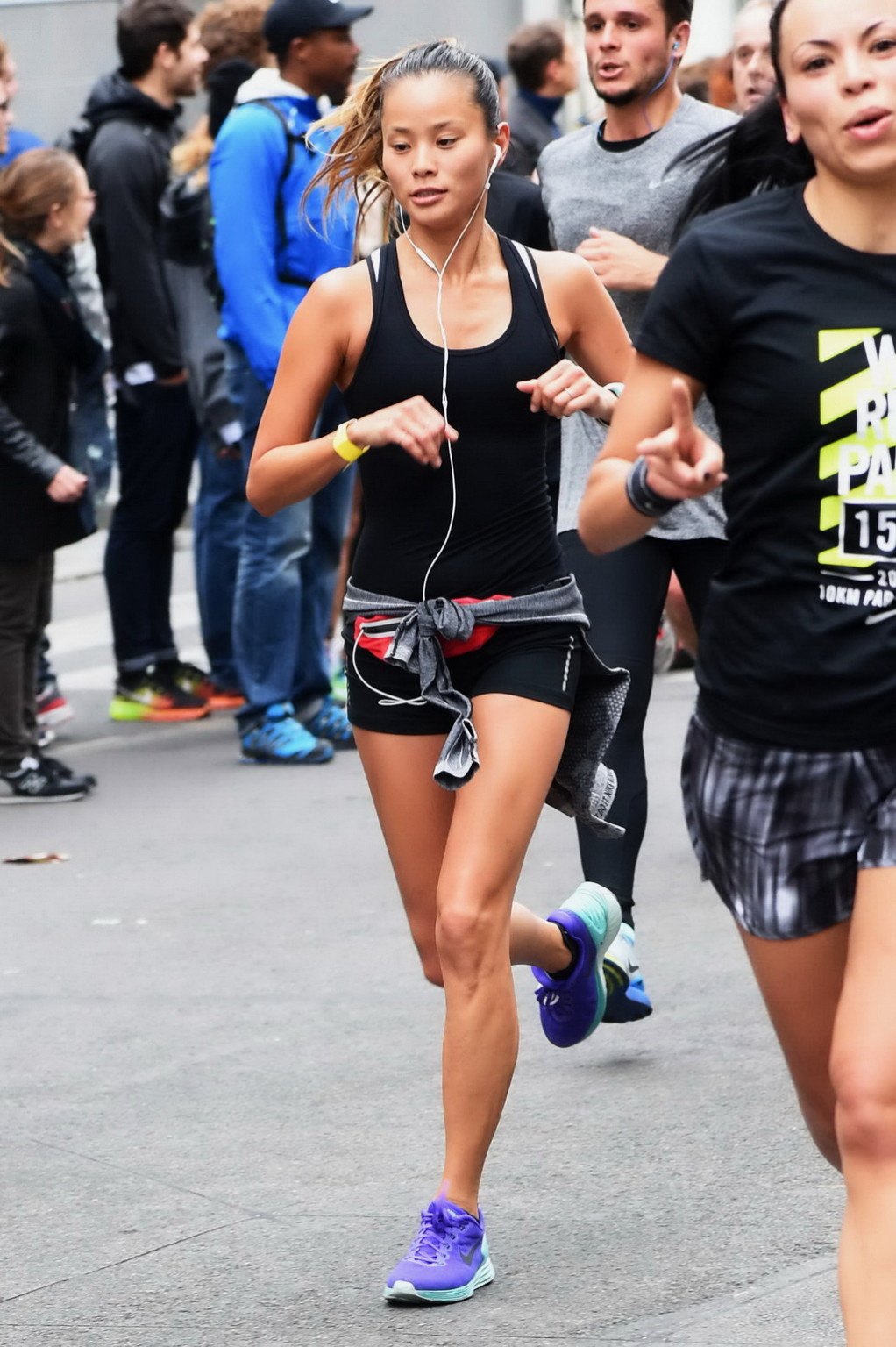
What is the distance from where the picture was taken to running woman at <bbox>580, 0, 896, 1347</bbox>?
275 centimetres

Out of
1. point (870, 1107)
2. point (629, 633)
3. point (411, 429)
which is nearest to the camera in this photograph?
point (870, 1107)

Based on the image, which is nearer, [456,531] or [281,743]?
[456,531]

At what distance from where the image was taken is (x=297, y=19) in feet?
24.5

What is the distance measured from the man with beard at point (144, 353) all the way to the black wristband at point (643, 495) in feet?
19.4

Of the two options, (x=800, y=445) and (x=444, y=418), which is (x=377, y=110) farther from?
(x=800, y=445)

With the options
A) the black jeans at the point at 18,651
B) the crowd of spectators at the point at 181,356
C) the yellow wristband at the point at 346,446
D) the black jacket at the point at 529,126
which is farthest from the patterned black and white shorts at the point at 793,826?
the black jacket at the point at 529,126

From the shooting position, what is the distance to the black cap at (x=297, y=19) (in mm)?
7469

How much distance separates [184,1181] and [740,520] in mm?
1929

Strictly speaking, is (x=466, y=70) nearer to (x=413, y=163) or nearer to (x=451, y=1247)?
(x=413, y=163)

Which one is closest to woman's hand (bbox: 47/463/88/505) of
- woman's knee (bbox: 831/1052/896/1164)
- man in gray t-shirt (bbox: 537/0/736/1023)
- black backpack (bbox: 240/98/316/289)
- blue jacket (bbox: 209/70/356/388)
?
blue jacket (bbox: 209/70/356/388)

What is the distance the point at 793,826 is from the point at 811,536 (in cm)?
37

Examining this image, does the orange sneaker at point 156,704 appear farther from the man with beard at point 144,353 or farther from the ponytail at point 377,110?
the ponytail at point 377,110

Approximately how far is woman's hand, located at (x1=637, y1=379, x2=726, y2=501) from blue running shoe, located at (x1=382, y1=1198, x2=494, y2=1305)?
1451 mm

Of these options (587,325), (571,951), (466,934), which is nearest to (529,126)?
(587,325)
